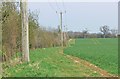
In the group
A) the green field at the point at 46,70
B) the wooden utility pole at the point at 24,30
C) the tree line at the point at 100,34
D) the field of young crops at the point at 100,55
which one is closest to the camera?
the green field at the point at 46,70

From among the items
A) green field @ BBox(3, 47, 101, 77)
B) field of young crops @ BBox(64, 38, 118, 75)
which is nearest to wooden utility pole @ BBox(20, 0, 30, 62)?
green field @ BBox(3, 47, 101, 77)

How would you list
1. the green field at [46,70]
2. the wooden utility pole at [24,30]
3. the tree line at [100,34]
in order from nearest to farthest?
1. the green field at [46,70]
2. the wooden utility pole at [24,30]
3. the tree line at [100,34]

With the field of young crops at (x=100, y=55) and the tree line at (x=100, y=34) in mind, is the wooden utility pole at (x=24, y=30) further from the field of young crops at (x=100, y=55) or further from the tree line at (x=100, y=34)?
the tree line at (x=100, y=34)

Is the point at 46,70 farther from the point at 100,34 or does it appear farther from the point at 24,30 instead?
the point at 100,34

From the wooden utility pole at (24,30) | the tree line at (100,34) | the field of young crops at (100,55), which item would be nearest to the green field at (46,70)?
the wooden utility pole at (24,30)

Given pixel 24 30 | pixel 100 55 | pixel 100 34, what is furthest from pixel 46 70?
pixel 100 34

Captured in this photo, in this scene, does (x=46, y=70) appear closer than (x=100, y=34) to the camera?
Yes

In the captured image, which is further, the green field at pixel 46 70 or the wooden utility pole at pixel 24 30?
the wooden utility pole at pixel 24 30

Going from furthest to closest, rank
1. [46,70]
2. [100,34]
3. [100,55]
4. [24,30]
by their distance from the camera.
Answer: [100,34] → [100,55] → [24,30] → [46,70]

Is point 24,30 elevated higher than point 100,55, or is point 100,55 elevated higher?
point 24,30

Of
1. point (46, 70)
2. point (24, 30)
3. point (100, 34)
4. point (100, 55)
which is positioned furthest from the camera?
point (100, 34)

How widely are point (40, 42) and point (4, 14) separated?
42571mm

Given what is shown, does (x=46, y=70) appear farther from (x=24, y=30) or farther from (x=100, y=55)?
(x=100, y=55)

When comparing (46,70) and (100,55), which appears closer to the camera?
(46,70)
